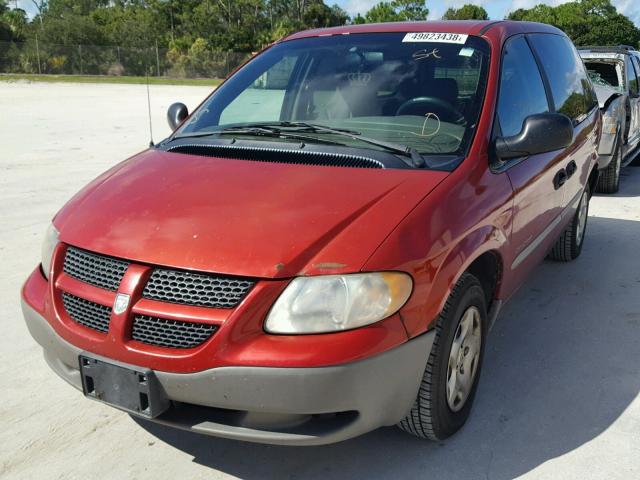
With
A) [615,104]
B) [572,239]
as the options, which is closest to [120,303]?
[572,239]

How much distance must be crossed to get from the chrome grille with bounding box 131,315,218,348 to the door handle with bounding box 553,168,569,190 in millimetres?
2512

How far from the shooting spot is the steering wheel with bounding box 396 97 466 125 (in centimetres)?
317

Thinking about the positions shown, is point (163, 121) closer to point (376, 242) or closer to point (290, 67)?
point (290, 67)

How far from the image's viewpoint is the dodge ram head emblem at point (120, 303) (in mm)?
2303

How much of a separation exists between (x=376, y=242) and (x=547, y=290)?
2852 mm

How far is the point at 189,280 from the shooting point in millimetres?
2264

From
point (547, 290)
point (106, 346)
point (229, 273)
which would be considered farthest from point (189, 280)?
point (547, 290)

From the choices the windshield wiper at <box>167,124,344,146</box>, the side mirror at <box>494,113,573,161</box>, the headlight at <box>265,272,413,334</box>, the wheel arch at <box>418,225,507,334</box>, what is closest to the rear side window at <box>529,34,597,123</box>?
the side mirror at <box>494,113,573,161</box>

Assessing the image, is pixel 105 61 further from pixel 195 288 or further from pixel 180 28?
pixel 195 288

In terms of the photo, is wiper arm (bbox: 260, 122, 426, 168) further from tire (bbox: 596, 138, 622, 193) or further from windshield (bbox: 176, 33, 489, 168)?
tire (bbox: 596, 138, 622, 193)

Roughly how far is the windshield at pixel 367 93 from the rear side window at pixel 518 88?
157 millimetres

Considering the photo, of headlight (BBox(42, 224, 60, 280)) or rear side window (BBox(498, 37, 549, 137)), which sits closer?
headlight (BBox(42, 224, 60, 280))

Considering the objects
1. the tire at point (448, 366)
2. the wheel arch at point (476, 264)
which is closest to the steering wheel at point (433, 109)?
the wheel arch at point (476, 264)

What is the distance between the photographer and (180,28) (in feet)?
Answer: 244
